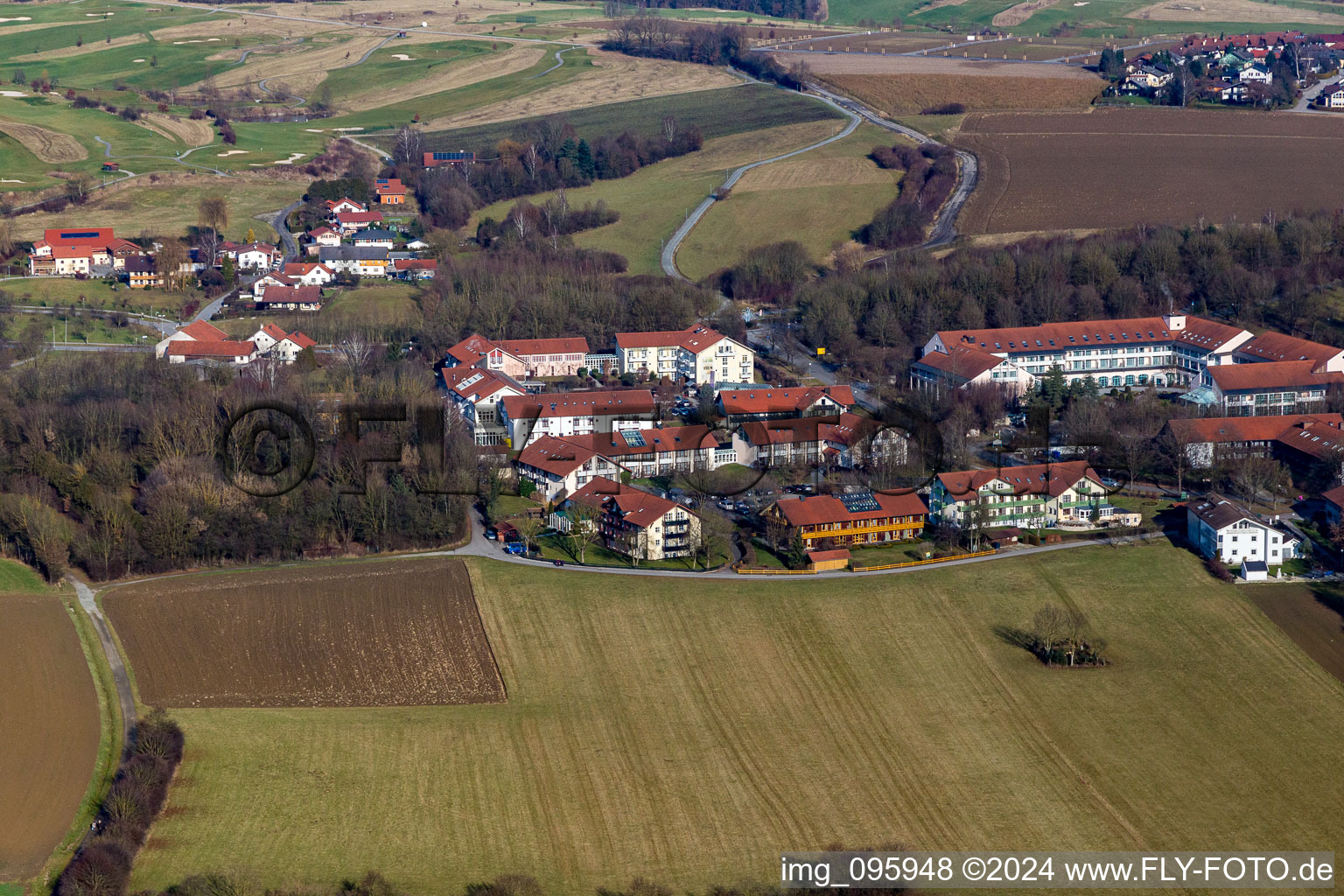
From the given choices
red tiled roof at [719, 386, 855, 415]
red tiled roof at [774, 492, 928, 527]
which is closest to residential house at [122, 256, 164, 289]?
red tiled roof at [719, 386, 855, 415]

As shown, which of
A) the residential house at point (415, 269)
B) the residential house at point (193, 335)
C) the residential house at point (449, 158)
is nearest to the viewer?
the residential house at point (193, 335)

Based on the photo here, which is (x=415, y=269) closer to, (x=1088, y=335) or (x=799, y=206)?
(x=799, y=206)

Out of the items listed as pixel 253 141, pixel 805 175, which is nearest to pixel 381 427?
pixel 805 175

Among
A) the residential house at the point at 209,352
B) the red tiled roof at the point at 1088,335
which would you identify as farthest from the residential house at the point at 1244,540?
the residential house at the point at 209,352

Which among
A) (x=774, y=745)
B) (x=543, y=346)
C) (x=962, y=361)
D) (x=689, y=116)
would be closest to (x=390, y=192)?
(x=689, y=116)

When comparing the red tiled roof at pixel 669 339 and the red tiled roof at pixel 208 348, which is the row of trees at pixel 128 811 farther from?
the red tiled roof at pixel 669 339

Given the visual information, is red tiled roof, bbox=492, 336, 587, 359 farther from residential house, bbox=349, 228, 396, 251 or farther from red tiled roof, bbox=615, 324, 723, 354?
residential house, bbox=349, 228, 396, 251
